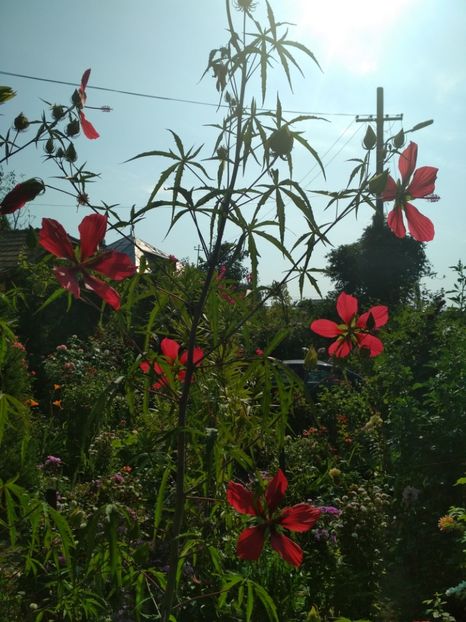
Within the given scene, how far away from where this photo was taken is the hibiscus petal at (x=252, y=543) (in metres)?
1.25

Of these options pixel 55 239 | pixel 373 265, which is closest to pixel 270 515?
pixel 55 239

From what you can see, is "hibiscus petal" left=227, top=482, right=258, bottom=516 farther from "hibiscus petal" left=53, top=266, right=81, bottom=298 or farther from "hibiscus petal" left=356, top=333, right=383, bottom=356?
"hibiscus petal" left=53, top=266, right=81, bottom=298

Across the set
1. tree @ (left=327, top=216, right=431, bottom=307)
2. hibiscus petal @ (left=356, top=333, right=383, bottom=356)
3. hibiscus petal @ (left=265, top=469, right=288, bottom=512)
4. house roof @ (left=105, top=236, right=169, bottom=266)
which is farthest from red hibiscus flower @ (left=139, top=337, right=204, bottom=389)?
tree @ (left=327, top=216, right=431, bottom=307)

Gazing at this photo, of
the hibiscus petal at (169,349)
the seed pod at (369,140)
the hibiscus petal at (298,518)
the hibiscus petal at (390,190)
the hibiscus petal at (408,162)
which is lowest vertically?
the hibiscus petal at (298,518)

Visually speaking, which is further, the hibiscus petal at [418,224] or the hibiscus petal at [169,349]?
the hibiscus petal at [169,349]

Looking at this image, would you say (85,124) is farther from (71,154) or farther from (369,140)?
(369,140)

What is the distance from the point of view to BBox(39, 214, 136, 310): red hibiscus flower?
0.98 meters

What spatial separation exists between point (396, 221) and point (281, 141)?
290mm

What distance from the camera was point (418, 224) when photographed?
3.93ft

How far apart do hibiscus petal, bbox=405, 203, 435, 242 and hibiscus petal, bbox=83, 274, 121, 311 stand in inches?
22.1

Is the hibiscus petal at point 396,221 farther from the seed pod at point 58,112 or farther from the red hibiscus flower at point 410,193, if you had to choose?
the seed pod at point 58,112

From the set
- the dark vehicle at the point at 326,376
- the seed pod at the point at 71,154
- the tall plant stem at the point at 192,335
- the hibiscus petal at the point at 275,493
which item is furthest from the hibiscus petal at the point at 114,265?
the dark vehicle at the point at 326,376

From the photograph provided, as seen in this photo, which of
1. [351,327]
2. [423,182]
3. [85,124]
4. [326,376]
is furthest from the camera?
[326,376]

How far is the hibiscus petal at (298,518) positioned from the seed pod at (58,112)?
0.98m
